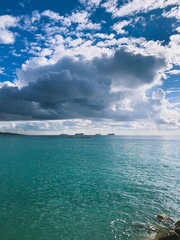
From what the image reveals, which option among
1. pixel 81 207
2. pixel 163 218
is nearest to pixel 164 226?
pixel 163 218

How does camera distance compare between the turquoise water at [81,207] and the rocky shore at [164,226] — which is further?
the turquoise water at [81,207]

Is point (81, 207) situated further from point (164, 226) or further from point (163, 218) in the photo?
point (164, 226)

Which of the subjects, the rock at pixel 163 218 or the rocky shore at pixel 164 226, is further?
the rock at pixel 163 218

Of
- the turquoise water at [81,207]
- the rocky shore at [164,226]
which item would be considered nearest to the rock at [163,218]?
the rocky shore at [164,226]

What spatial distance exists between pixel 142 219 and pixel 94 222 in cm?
744

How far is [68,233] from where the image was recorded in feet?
90.5

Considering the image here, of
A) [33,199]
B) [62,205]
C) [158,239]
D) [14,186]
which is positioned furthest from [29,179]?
[158,239]

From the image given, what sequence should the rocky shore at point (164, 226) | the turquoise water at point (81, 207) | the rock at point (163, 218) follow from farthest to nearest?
the rock at point (163, 218), the turquoise water at point (81, 207), the rocky shore at point (164, 226)

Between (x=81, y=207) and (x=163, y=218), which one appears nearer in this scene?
(x=163, y=218)

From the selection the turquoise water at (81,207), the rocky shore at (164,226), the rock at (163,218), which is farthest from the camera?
the rock at (163,218)

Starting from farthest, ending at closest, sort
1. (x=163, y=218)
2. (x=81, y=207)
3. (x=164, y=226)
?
(x=81, y=207) < (x=163, y=218) < (x=164, y=226)

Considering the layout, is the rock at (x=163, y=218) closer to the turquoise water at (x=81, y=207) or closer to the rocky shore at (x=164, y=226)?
the rocky shore at (x=164, y=226)

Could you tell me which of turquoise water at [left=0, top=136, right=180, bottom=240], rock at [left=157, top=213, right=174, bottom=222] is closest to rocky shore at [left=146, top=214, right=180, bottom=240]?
rock at [left=157, top=213, right=174, bottom=222]

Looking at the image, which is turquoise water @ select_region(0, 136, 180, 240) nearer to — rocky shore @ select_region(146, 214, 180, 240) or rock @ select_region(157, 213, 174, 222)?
rock @ select_region(157, 213, 174, 222)
